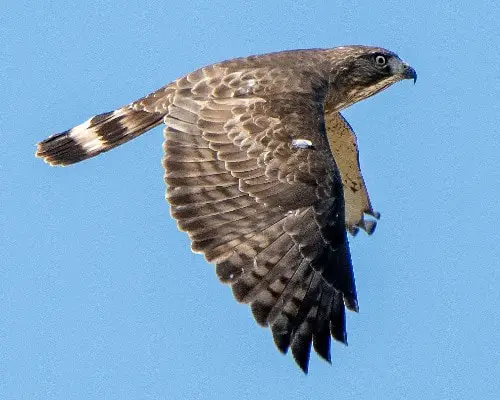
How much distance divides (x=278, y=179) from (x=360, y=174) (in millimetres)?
3169

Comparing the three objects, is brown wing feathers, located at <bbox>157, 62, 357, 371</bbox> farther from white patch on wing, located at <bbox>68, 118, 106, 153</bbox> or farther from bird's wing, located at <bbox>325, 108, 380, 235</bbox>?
bird's wing, located at <bbox>325, 108, 380, 235</bbox>

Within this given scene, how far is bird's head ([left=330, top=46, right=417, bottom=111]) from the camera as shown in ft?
50.1

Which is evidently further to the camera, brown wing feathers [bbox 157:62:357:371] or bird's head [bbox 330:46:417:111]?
bird's head [bbox 330:46:417:111]

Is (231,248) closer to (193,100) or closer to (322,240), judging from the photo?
(322,240)

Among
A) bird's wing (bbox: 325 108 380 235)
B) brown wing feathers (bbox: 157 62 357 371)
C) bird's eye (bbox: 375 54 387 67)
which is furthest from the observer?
bird's wing (bbox: 325 108 380 235)

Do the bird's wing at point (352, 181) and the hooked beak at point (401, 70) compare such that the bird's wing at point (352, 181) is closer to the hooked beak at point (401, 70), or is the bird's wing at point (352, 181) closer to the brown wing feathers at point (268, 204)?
the hooked beak at point (401, 70)

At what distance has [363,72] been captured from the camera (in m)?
15.5

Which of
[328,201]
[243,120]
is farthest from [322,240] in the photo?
[243,120]

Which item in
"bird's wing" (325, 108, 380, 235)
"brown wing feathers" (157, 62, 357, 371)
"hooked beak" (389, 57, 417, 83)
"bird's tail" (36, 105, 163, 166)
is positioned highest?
"bird's tail" (36, 105, 163, 166)

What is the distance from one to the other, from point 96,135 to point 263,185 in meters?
2.13

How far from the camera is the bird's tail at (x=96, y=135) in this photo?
14.3m

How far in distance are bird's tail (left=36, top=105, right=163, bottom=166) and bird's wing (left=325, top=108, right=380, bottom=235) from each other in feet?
7.25

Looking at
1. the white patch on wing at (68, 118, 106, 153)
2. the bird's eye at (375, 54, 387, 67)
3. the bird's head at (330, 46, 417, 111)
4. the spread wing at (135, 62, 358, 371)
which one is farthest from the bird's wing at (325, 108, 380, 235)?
the white patch on wing at (68, 118, 106, 153)

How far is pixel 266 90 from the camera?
13.9m
